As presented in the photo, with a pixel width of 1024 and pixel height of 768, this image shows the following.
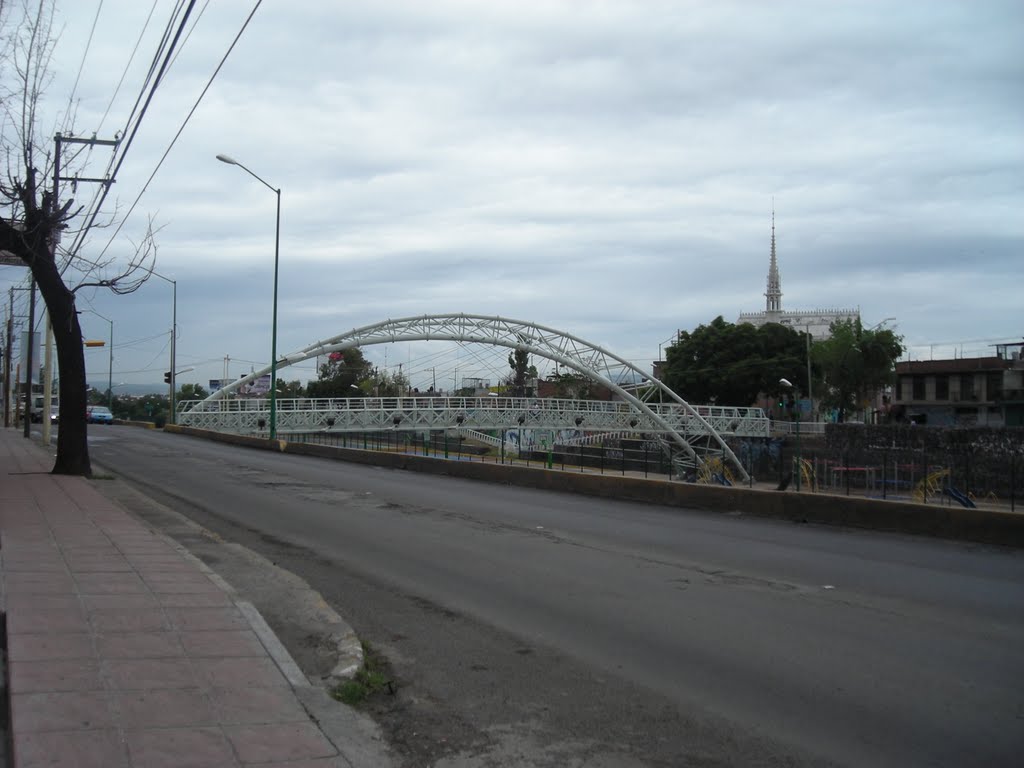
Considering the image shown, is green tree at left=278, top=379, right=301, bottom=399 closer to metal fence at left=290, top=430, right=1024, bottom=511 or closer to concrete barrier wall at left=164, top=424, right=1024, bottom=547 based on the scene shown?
metal fence at left=290, top=430, right=1024, bottom=511

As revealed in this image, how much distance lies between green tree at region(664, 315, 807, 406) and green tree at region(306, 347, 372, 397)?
37951 millimetres

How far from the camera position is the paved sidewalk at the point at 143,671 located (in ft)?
16.3

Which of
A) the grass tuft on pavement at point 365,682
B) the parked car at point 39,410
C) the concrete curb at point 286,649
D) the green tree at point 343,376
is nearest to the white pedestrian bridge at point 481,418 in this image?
the parked car at point 39,410

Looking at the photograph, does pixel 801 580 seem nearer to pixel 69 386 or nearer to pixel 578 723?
pixel 578 723

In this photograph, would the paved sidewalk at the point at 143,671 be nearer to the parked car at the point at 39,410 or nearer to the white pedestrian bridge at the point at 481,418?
the white pedestrian bridge at the point at 481,418

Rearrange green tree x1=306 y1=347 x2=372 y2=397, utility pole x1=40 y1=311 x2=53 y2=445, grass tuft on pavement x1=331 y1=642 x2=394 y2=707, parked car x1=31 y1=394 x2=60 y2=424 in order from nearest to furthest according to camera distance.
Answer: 1. grass tuft on pavement x1=331 y1=642 x2=394 y2=707
2. utility pole x1=40 y1=311 x2=53 y2=445
3. parked car x1=31 y1=394 x2=60 y2=424
4. green tree x1=306 y1=347 x2=372 y2=397

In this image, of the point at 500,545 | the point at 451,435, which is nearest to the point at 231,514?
the point at 500,545

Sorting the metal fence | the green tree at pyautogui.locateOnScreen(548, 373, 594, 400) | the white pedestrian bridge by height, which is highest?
the green tree at pyautogui.locateOnScreen(548, 373, 594, 400)

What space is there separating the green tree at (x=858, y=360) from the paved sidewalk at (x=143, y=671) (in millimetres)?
71518

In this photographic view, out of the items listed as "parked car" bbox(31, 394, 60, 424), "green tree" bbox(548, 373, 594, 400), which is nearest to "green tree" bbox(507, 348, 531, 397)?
"green tree" bbox(548, 373, 594, 400)

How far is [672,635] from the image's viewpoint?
8219 mm

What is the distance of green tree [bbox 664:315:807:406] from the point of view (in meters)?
90.9

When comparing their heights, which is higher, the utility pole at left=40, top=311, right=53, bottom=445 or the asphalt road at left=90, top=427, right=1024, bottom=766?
the utility pole at left=40, top=311, right=53, bottom=445

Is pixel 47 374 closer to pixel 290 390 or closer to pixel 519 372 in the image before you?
pixel 519 372
